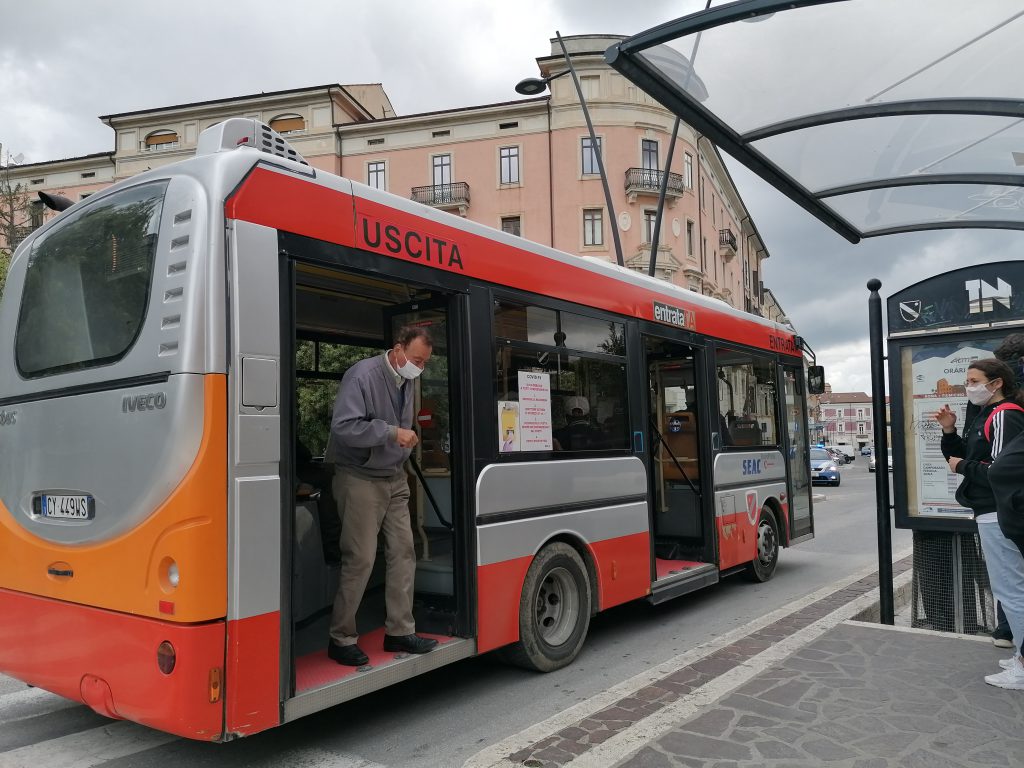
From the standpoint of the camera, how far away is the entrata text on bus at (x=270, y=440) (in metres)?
3.45

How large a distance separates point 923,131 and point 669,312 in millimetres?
2445

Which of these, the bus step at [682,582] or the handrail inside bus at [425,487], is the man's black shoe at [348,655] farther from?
the bus step at [682,582]

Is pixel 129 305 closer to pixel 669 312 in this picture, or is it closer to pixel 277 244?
pixel 277 244

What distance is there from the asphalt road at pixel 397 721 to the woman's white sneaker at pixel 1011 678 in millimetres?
2149

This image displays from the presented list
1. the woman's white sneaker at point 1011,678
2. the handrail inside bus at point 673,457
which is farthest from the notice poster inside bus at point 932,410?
the handrail inside bus at point 673,457

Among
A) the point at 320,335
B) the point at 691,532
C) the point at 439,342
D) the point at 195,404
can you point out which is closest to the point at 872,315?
the point at 691,532

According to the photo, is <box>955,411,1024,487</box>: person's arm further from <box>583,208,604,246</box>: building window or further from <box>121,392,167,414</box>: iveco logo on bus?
<box>583,208,604,246</box>: building window

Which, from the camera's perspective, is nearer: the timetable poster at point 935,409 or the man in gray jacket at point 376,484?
the man in gray jacket at point 376,484

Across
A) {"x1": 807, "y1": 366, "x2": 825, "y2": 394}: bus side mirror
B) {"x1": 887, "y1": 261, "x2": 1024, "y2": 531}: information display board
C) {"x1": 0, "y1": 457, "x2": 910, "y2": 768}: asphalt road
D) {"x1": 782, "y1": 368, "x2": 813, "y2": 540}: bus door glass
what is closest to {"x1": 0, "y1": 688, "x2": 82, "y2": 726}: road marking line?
{"x1": 0, "y1": 457, "x2": 910, "y2": 768}: asphalt road

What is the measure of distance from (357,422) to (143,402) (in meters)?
1.13

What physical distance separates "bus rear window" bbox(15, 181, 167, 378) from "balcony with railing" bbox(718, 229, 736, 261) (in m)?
47.0

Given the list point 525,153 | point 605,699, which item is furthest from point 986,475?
point 525,153

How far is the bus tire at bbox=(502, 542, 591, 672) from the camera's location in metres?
5.27

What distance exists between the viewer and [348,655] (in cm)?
432
